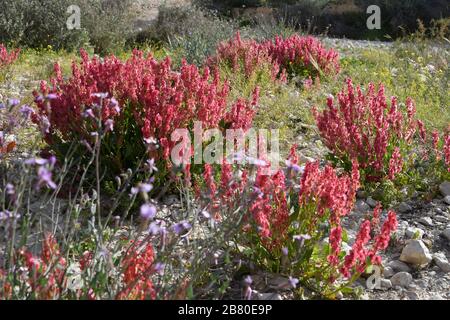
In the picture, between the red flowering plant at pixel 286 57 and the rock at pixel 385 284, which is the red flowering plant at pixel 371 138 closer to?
the rock at pixel 385 284

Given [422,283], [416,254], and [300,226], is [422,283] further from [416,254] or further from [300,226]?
[300,226]

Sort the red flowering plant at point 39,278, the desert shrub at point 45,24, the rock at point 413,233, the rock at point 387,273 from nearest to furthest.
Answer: the red flowering plant at point 39,278, the rock at point 387,273, the rock at point 413,233, the desert shrub at point 45,24

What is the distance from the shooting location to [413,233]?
3.29 m

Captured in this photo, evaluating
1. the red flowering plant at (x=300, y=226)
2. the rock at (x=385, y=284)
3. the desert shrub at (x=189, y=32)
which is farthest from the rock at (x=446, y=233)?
the desert shrub at (x=189, y=32)

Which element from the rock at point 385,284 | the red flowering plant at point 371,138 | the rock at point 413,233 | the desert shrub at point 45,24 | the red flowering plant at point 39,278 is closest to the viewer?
the red flowering plant at point 39,278

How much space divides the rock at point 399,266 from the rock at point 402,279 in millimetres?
123

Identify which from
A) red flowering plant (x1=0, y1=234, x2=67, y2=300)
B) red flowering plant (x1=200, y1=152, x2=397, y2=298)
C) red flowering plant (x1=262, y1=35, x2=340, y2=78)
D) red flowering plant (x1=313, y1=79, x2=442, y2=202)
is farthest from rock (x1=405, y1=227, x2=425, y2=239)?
red flowering plant (x1=262, y1=35, x2=340, y2=78)

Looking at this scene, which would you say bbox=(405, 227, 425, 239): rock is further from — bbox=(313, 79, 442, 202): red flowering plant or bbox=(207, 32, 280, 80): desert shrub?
bbox=(207, 32, 280, 80): desert shrub

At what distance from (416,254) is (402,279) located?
8.6 inches

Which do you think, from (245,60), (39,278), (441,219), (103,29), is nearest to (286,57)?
(245,60)

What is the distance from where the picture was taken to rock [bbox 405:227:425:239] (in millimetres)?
3268

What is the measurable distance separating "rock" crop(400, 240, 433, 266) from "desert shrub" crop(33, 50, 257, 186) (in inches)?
54.3

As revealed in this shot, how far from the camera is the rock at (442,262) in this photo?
3033 millimetres
